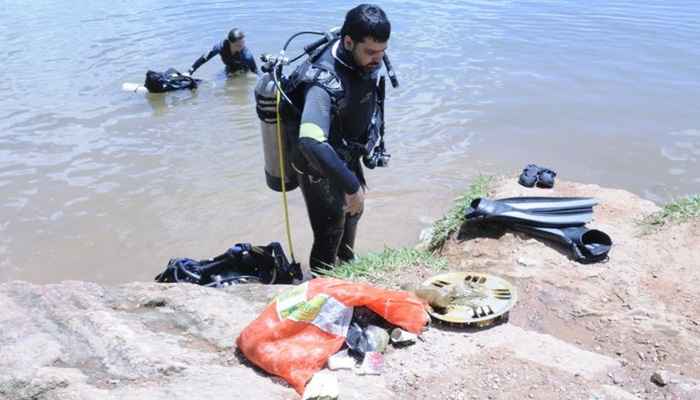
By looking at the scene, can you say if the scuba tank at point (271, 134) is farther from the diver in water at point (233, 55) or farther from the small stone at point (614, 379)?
the diver in water at point (233, 55)

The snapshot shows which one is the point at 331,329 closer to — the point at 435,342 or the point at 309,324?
the point at 309,324

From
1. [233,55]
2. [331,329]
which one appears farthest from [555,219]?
[233,55]

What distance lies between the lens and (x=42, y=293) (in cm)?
293

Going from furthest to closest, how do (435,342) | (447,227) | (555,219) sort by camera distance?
(447,227)
(555,219)
(435,342)

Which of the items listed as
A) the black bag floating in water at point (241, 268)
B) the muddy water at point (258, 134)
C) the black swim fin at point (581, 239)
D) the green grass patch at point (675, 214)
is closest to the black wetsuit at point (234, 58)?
the muddy water at point (258, 134)

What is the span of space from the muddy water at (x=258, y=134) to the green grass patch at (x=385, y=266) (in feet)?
4.35

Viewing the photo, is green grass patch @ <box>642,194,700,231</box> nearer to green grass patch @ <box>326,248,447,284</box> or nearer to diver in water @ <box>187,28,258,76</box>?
green grass patch @ <box>326,248,447,284</box>

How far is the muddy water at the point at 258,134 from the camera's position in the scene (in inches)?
211

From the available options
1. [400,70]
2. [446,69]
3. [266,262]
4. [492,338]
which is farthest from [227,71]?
[492,338]

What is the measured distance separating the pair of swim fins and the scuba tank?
3.98 feet

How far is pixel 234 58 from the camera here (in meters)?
9.52

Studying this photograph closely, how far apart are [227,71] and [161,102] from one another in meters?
1.48

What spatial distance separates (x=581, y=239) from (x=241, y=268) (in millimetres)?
2056

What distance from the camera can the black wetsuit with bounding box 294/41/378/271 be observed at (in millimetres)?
2861
